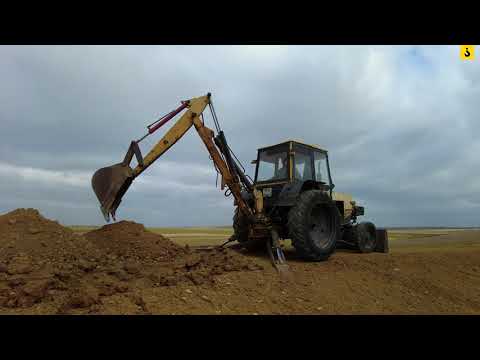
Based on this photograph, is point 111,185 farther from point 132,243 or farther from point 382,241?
point 382,241

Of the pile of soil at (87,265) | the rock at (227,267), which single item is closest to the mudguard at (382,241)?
the pile of soil at (87,265)

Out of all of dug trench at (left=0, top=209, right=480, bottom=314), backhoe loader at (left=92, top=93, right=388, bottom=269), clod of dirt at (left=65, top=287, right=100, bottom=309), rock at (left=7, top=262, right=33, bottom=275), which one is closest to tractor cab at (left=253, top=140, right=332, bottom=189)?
backhoe loader at (left=92, top=93, right=388, bottom=269)

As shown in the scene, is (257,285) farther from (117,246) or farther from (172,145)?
(172,145)

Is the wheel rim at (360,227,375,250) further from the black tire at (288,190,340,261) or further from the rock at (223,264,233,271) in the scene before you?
the rock at (223,264,233,271)

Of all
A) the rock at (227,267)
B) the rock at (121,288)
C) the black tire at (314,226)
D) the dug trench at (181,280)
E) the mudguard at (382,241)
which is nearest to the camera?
the dug trench at (181,280)

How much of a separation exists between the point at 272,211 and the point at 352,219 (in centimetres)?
389

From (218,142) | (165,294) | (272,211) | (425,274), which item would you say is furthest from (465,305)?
(218,142)

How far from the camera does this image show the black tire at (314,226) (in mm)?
6566

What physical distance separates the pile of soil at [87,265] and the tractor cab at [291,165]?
2500 mm

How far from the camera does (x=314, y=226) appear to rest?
7379mm

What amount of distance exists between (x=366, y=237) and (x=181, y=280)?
6819 millimetres

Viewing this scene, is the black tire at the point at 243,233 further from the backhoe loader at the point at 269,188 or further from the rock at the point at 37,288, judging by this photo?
the rock at the point at 37,288

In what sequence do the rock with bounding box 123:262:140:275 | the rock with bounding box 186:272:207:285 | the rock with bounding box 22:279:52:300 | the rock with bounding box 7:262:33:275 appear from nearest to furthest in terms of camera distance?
the rock with bounding box 22:279:52:300, the rock with bounding box 7:262:33:275, the rock with bounding box 186:272:207:285, the rock with bounding box 123:262:140:275

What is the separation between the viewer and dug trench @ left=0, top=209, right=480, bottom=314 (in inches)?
152
